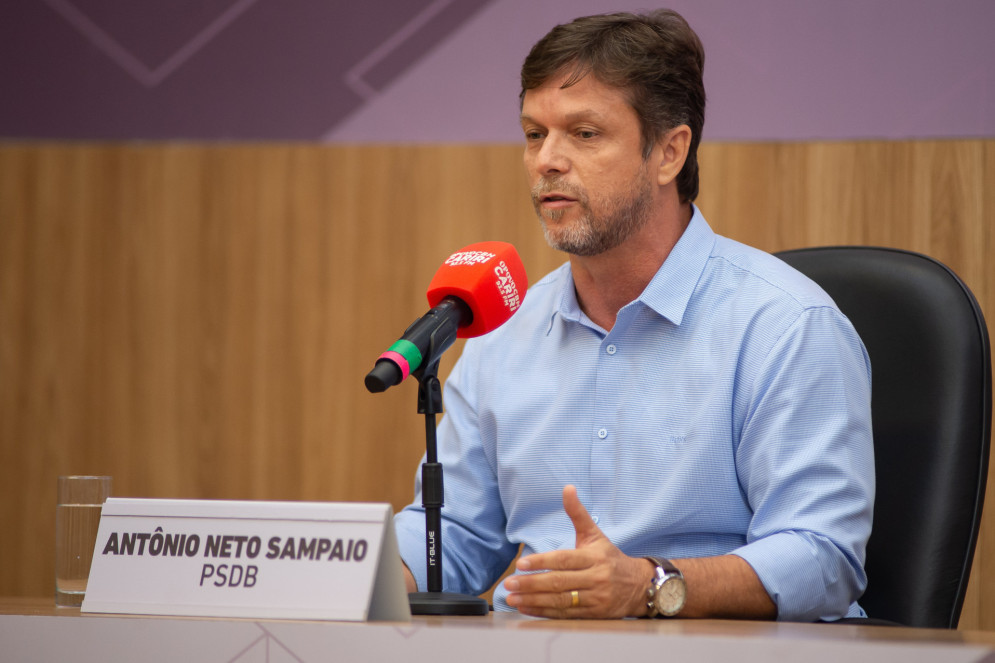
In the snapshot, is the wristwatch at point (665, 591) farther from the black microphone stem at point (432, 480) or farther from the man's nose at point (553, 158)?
the man's nose at point (553, 158)

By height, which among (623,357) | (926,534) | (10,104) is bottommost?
(926,534)

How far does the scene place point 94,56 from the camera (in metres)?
2.64

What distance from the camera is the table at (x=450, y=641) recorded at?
78 centimetres

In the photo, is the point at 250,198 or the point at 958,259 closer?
the point at 958,259

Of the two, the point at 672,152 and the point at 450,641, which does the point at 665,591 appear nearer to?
the point at 450,641

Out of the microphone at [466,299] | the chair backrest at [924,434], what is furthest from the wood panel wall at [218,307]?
the microphone at [466,299]

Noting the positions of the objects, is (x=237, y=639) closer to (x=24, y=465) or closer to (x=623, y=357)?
(x=623, y=357)

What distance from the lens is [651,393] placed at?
1571 mm

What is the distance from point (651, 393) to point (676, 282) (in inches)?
7.5

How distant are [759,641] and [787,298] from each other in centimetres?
84

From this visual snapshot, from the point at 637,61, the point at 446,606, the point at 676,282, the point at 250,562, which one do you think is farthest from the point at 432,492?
the point at 637,61

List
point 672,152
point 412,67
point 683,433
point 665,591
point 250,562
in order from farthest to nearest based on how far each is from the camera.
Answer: point 412,67, point 672,152, point 683,433, point 665,591, point 250,562

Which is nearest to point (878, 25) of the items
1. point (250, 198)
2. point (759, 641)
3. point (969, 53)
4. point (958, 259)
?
point (969, 53)

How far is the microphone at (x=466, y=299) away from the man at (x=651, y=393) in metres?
0.25
